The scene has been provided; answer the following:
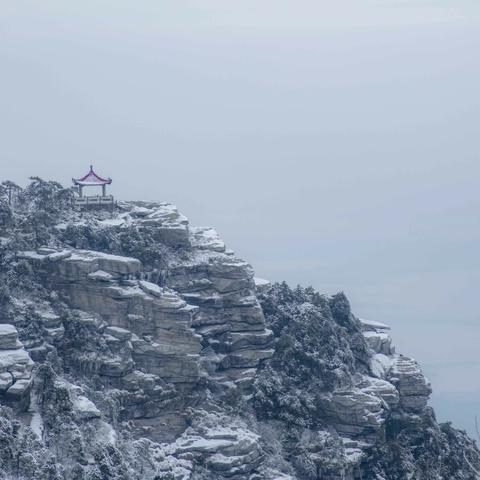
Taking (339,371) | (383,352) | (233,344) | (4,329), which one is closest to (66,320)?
(4,329)

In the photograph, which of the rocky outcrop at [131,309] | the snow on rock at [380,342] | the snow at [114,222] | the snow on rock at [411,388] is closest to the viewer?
the rocky outcrop at [131,309]

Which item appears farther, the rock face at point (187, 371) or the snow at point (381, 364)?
the snow at point (381, 364)

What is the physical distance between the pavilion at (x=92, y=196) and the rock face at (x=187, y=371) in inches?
42.1

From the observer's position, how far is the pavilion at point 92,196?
76875 millimetres

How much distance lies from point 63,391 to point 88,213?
19425 mm

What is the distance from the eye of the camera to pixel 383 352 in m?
80.4

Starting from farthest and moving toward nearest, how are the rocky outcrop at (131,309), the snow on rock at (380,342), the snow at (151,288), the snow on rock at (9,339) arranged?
the snow on rock at (380,342) < the snow at (151,288) < the rocky outcrop at (131,309) < the snow on rock at (9,339)

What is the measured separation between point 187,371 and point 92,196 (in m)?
15.7

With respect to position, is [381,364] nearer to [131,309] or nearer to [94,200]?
[131,309]

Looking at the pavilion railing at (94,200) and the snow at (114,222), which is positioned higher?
the pavilion railing at (94,200)

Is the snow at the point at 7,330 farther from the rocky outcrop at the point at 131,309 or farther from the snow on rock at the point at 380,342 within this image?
the snow on rock at the point at 380,342

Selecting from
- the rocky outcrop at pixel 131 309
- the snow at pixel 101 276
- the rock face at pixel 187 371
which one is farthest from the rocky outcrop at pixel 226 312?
the snow at pixel 101 276

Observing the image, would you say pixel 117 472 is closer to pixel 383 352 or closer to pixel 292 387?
pixel 292 387

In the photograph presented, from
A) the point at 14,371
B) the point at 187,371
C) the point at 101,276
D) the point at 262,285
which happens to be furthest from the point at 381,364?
the point at 14,371
